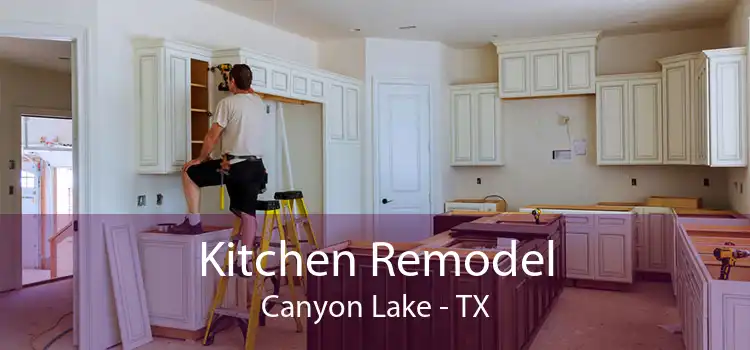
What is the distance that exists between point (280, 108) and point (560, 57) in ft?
10.4

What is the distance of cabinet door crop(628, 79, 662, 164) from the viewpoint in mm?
6105

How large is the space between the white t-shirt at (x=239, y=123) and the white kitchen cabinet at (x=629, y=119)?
4.05 meters

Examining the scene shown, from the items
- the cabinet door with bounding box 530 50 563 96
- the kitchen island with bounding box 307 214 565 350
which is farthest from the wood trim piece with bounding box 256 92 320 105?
the cabinet door with bounding box 530 50 563 96

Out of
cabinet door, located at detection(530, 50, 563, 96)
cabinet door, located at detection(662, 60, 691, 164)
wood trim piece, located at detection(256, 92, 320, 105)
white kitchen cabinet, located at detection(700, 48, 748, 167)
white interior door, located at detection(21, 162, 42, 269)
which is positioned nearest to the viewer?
white kitchen cabinet, located at detection(700, 48, 748, 167)

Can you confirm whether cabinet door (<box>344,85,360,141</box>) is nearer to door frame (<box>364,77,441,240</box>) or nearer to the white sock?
door frame (<box>364,77,441,240</box>)

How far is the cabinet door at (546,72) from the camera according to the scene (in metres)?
6.42

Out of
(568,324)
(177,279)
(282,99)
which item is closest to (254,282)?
(177,279)

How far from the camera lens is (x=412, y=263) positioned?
122 inches

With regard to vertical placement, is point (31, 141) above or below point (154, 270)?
above

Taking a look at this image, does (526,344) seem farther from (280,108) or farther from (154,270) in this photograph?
(280,108)

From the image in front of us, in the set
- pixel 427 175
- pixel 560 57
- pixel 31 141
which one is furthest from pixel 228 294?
pixel 31 141

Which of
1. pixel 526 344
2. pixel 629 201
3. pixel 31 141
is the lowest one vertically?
pixel 526 344

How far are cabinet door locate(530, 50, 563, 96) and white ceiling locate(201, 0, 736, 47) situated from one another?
0.88ft

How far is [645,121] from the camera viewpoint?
20.2 ft
